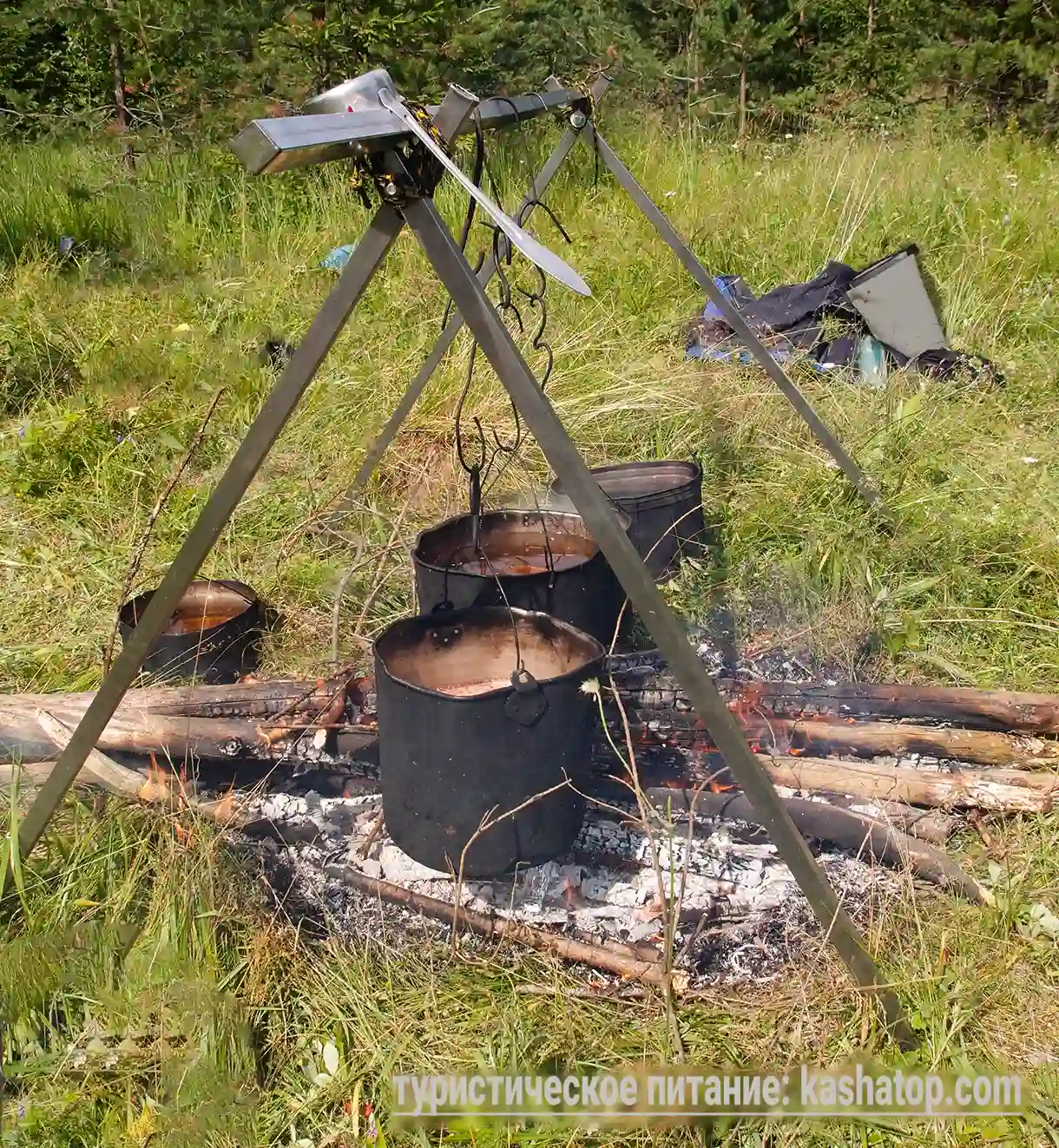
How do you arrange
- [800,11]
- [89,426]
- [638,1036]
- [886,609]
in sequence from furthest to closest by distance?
[800,11], [89,426], [886,609], [638,1036]

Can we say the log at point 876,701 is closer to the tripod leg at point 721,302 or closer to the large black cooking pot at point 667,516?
the large black cooking pot at point 667,516

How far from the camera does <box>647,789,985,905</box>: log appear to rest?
2.20 metres

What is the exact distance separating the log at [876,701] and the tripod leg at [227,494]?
1.25m

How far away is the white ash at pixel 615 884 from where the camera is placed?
6.99ft

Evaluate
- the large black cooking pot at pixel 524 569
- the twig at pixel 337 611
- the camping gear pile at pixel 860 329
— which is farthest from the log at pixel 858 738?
the camping gear pile at pixel 860 329

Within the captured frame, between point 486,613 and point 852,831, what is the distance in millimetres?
1042

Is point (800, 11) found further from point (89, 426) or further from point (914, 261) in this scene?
point (89, 426)

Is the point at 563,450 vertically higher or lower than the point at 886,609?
higher

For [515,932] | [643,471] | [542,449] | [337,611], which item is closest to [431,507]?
[643,471]

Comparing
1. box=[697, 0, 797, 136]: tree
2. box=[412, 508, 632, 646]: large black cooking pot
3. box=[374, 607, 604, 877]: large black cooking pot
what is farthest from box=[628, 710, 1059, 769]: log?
box=[697, 0, 797, 136]: tree

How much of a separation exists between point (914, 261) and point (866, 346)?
1.66 ft

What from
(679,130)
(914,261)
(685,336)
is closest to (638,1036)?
(685,336)

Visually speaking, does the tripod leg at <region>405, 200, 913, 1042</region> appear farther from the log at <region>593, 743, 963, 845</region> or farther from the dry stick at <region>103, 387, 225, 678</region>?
the dry stick at <region>103, 387, 225, 678</region>

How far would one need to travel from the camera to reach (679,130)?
7535mm
